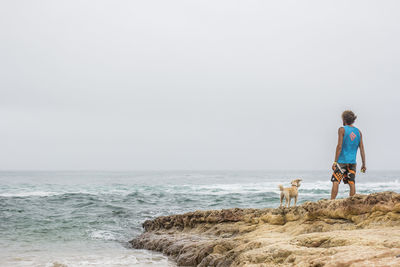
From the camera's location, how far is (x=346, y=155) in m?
6.58

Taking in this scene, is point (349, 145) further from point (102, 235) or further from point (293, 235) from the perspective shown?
point (102, 235)

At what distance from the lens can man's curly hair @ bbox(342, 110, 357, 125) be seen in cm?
664

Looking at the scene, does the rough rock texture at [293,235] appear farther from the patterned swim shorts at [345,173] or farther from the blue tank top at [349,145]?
the blue tank top at [349,145]

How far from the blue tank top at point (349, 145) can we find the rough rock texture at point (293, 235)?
964 millimetres

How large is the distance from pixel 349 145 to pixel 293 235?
2.17 metres

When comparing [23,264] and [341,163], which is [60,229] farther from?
[341,163]

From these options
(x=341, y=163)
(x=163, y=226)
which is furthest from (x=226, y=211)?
(x=341, y=163)

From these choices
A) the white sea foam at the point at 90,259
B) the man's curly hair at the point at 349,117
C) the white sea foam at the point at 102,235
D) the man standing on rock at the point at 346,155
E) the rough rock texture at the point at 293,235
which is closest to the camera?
the rough rock texture at the point at 293,235

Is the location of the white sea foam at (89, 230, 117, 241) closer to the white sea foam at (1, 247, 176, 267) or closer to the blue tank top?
the white sea foam at (1, 247, 176, 267)

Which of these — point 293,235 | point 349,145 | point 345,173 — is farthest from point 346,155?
point 293,235

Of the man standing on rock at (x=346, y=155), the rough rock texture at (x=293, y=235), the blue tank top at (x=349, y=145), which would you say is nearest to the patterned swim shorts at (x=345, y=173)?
the man standing on rock at (x=346, y=155)

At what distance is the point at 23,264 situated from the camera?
649cm

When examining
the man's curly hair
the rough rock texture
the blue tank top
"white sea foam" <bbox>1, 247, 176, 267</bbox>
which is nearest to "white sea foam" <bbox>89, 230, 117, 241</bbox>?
the rough rock texture

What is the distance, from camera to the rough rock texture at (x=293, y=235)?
3594mm
